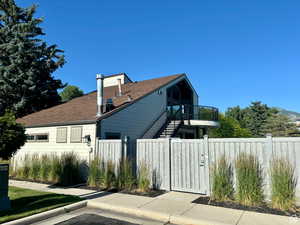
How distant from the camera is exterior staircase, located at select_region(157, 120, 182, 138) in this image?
1377 cm

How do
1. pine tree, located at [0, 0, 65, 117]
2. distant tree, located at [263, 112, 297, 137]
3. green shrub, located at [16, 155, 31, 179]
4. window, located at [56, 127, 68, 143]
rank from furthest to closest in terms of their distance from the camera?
distant tree, located at [263, 112, 297, 137] → pine tree, located at [0, 0, 65, 117] → window, located at [56, 127, 68, 143] → green shrub, located at [16, 155, 31, 179]

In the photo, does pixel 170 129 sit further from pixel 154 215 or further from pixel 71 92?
pixel 71 92

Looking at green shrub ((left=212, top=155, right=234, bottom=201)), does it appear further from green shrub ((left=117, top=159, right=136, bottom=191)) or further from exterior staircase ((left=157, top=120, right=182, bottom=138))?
exterior staircase ((left=157, top=120, right=182, bottom=138))

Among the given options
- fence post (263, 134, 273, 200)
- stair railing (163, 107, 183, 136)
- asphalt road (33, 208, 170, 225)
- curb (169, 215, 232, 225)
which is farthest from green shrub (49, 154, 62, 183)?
stair railing (163, 107, 183, 136)

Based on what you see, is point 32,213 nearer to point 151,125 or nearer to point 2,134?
point 2,134

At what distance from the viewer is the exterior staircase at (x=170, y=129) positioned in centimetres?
1377

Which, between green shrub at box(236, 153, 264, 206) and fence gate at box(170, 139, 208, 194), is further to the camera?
fence gate at box(170, 139, 208, 194)

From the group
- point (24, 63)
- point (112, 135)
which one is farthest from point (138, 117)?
point (24, 63)

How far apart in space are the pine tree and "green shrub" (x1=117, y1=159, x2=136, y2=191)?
1505 cm

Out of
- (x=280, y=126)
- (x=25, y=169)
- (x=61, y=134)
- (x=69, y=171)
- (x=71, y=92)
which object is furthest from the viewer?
(x=280, y=126)

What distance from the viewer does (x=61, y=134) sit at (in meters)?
10.7

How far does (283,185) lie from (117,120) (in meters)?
7.55

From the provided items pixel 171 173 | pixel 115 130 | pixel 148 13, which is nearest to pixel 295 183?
pixel 171 173

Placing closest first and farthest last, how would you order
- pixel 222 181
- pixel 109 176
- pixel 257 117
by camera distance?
pixel 222 181 < pixel 109 176 < pixel 257 117
